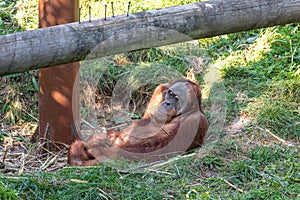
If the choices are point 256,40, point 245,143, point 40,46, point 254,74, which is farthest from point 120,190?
point 256,40

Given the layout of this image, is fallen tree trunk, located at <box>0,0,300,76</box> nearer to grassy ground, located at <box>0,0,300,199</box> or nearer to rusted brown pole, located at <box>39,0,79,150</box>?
grassy ground, located at <box>0,0,300,199</box>

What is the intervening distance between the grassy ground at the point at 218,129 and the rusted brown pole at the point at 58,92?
0.24 metres

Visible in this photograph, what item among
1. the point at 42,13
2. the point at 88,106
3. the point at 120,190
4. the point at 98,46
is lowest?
the point at 88,106

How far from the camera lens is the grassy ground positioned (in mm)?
3057

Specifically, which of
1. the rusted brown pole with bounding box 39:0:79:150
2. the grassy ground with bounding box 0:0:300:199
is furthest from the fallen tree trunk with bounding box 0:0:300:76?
the rusted brown pole with bounding box 39:0:79:150

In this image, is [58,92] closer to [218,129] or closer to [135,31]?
[218,129]

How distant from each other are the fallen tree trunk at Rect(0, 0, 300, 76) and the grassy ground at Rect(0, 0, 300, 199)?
0.67 m

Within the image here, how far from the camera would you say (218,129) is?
4285mm

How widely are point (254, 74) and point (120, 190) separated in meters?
2.34

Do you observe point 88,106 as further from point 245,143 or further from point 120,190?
point 120,190

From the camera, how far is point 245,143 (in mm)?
3932

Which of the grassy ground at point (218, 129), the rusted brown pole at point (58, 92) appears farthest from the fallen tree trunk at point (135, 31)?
the rusted brown pole at point (58, 92)

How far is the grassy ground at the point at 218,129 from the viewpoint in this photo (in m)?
3.06

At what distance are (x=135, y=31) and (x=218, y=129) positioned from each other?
5.57 feet
